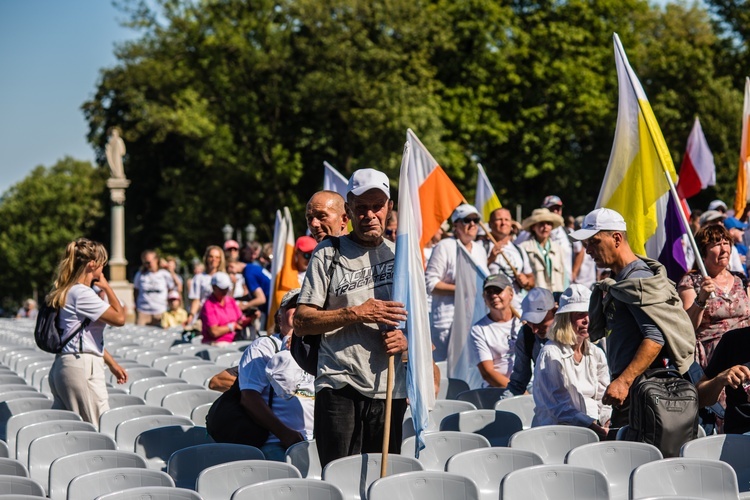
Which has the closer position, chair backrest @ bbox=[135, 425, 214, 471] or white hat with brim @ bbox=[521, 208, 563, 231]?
chair backrest @ bbox=[135, 425, 214, 471]

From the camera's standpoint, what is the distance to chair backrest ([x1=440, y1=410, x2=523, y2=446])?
700cm

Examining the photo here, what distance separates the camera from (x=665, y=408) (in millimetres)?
5336

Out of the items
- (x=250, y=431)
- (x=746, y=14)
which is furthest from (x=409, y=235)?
(x=746, y=14)

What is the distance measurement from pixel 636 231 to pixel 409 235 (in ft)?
8.54

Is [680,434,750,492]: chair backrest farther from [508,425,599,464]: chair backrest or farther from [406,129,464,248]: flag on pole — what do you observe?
[406,129,464,248]: flag on pole

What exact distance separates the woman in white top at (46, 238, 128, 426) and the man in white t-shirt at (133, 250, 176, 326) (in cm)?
1057

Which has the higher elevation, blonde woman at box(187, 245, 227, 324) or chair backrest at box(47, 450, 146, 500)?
blonde woman at box(187, 245, 227, 324)

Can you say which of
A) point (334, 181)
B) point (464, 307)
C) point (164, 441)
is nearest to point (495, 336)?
point (464, 307)

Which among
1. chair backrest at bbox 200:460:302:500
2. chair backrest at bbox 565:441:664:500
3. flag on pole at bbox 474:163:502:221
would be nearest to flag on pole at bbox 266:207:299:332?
flag on pole at bbox 474:163:502:221

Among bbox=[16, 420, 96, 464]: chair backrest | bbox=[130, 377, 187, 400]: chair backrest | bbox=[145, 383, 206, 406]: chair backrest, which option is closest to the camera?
bbox=[16, 420, 96, 464]: chair backrest

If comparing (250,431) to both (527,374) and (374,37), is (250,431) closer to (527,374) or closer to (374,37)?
(527,374)

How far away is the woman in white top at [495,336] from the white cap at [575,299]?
1631 mm

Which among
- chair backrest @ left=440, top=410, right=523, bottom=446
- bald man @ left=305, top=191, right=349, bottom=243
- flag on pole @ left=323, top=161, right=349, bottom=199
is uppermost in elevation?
flag on pole @ left=323, top=161, right=349, bottom=199

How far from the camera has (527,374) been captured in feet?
25.5
